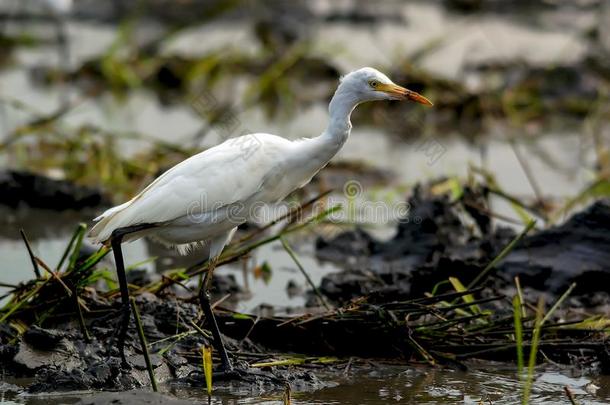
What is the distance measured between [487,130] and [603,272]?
18.1 feet

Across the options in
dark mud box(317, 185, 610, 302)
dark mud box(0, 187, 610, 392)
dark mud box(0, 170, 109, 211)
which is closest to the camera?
dark mud box(0, 187, 610, 392)

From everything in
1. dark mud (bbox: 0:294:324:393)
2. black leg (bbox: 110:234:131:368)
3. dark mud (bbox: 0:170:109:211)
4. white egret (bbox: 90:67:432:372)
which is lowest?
dark mud (bbox: 0:294:324:393)

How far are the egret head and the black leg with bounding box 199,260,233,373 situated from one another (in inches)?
41.0

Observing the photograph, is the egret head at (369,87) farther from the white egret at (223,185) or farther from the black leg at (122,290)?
the black leg at (122,290)

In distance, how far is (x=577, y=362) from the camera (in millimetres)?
5785

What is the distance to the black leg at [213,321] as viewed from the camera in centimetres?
537

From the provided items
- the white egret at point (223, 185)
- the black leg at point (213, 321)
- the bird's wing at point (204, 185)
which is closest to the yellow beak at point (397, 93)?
the white egret at point (223, 185)

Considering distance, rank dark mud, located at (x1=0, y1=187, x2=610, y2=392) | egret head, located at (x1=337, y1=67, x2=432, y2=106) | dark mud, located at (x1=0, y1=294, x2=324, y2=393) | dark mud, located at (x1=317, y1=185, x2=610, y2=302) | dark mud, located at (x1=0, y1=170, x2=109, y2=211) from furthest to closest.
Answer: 1. dark mud, located at (x1=0, y1=170, x2=109, y2=211)
2. dark mud, located at (x1=317, y1=185, x2=610, y2=302)
3. egret head, located at (x1=337, y1=67, x2=432, y2=106)
4. dark mud, located at (x1=0, y1=187, x2=610, y2=392)
5. dark mud, located at (x1=0, y1=294, x2=324, y2=393)

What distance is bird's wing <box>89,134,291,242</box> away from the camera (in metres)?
5.35

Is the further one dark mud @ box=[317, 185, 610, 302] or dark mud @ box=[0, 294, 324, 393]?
dark mud @ box=[317, 185, 610, 302]

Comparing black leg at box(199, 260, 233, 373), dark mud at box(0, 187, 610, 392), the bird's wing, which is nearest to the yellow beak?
the bird's wing

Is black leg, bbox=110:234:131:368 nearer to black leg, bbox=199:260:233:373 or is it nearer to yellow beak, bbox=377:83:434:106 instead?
black leg, bbox=199:260:233:373

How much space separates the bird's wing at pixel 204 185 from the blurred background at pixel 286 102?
66 centimetres

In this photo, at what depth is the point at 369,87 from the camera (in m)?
5.47
